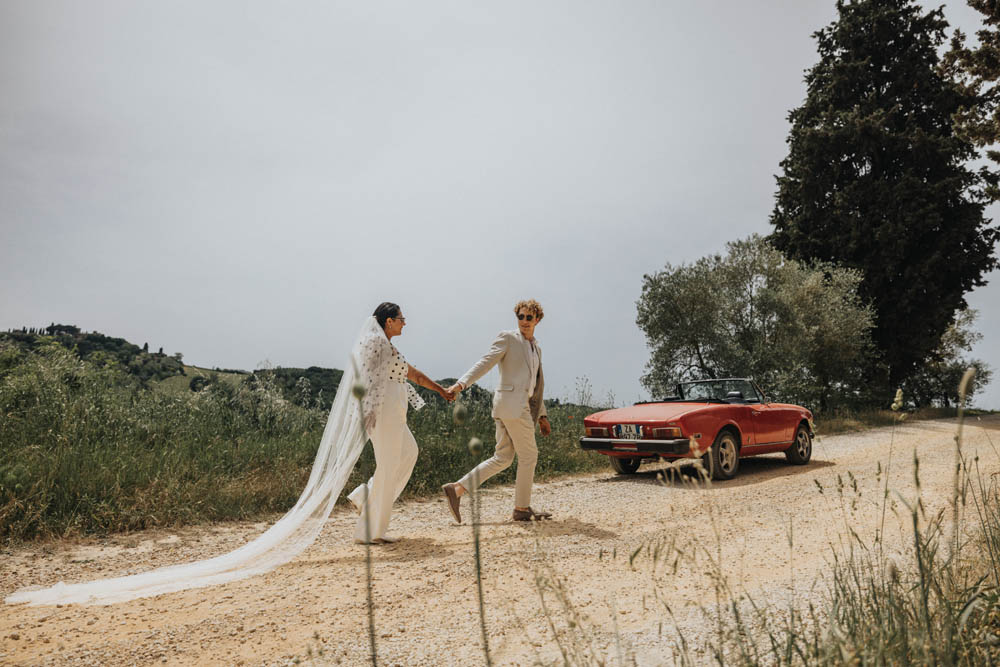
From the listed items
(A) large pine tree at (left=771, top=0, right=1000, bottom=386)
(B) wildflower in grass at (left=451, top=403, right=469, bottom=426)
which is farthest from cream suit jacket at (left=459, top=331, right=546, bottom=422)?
(A) large pine tree at (left=771, top=0, right=1000, bottom=386)

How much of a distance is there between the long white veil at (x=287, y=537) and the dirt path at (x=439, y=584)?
0.19m

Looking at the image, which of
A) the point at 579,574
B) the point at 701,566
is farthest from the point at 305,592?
the point at 701,566

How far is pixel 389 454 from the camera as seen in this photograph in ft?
19.6

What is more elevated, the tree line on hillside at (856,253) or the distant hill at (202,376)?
the tree line on hillside at (856,253)

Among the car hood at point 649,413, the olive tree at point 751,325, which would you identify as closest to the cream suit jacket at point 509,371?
the car hood at point 649,413

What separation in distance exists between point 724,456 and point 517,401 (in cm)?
451

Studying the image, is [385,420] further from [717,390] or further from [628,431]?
[717,390]

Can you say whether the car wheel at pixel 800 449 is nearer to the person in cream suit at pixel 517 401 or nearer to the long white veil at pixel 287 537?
the person in cream suit at pixel 517 401

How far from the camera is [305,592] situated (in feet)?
13.8

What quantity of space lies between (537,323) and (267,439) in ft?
15.0

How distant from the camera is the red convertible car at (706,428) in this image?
29.2ft

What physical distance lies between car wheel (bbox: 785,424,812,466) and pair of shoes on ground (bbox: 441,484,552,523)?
6.48m

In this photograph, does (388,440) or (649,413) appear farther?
(649,413)

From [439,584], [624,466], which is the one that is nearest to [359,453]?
[439,584]
